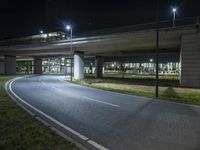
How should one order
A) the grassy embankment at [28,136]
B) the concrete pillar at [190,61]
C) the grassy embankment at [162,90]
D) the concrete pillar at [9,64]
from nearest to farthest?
the grassy embankment at [28,136] < the grassy embankment at [162,90] < the concrete pillar at [190,61] < the concrete pillar at [9,64]

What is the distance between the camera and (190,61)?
79.3 feet

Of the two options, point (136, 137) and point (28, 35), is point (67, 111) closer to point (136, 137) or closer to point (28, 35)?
point (136, 137)

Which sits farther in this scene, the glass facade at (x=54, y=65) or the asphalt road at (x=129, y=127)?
the glass facade at (x=54, y=65)

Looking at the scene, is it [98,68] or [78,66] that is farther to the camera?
[98,68]

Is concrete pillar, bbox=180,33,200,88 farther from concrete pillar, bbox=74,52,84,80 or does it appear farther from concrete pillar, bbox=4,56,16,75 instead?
concrete pillar, bbox=4,56,16,75

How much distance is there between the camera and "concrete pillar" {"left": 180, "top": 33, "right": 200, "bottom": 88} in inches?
933

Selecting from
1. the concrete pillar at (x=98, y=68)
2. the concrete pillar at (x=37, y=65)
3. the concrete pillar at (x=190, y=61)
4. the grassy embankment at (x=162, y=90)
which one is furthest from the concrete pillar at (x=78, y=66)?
the concrete pillar at (x=37, y=65)

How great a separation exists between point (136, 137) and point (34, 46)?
4270 cm

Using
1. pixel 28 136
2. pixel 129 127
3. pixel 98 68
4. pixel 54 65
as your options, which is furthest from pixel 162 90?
pixel 54 65

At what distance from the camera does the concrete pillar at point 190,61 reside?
77.8 feet

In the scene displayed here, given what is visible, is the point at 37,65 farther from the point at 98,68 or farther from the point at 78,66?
the point at 78,66

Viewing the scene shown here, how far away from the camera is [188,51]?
80.0 ft

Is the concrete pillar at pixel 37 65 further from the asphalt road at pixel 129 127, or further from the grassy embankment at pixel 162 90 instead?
the asphalt road at pixel 129 127

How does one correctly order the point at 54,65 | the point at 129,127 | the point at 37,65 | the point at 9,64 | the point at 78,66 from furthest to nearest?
the point at 54,65 < the point at 37,65 < the point at 9,64 < the point at 78,66 < the point at 129,127
